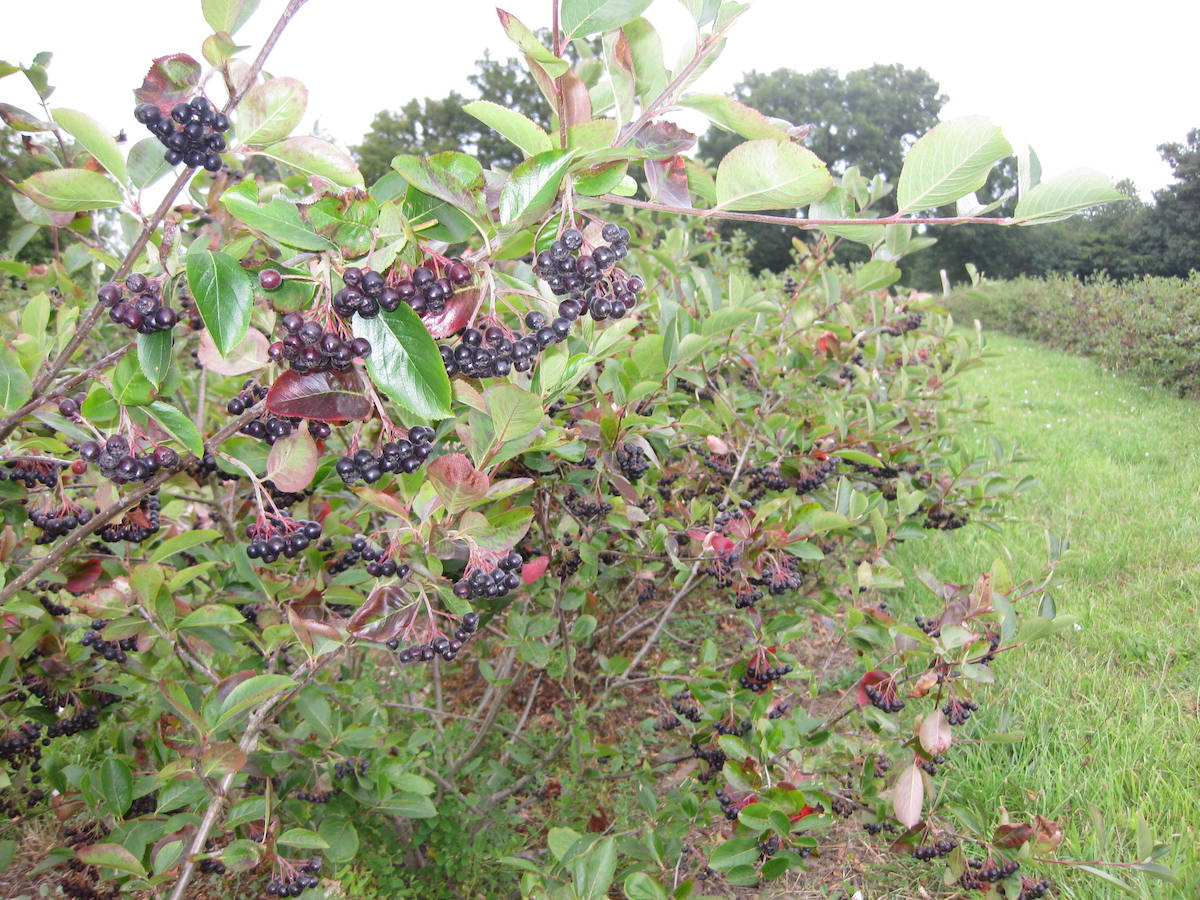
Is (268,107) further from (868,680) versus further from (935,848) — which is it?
(935,848)

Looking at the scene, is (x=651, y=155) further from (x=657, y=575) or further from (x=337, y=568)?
(x=657, y=575)

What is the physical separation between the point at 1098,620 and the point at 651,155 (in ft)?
11.9

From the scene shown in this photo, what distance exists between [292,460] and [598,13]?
0.74 metres

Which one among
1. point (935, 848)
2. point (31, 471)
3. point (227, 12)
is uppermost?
point (227, 12)

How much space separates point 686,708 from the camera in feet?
6.56

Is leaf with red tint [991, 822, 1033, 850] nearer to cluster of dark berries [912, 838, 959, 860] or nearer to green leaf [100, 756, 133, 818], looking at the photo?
cluster of dark berries [912, 838, 959, 860]

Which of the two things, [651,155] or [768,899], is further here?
[768,899]

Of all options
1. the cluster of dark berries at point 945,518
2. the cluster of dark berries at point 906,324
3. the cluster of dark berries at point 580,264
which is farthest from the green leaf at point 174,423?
the cluster of dark berries at point 906,324

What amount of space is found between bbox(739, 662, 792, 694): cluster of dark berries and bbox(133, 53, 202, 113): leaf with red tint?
175cm

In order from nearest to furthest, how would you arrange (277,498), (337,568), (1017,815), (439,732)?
(277,498)
(337,568)
(1017,815)
(439,732)

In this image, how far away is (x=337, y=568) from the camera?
182 centimetres

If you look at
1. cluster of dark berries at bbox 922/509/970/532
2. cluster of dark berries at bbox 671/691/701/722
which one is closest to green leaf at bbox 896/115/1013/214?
cluster of dark berries at bbox 671/691/701/722

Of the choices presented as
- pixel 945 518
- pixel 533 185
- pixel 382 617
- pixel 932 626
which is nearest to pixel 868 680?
pixel 932 626

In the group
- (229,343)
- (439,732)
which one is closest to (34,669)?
(439,732)
